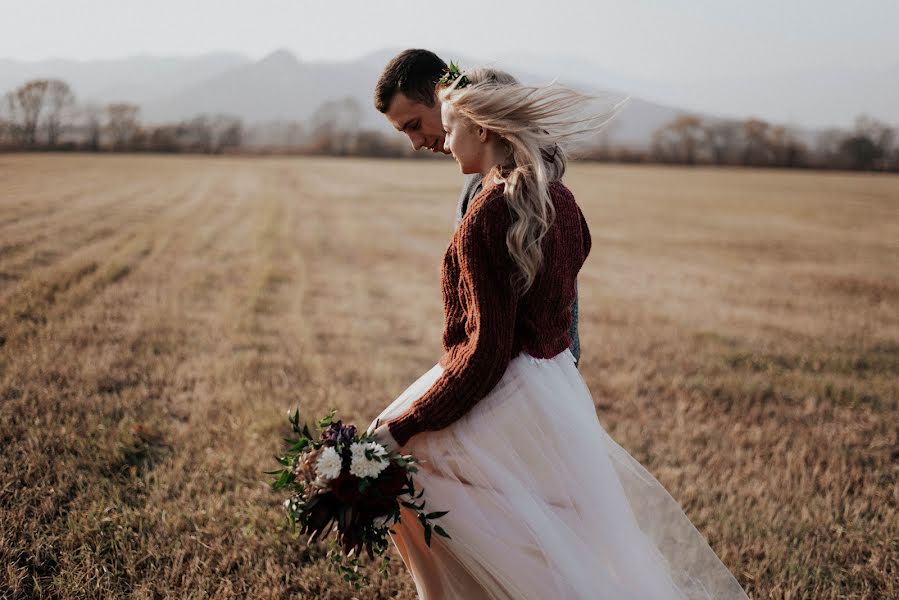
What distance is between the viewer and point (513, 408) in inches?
96.3

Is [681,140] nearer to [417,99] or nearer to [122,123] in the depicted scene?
[122,123]

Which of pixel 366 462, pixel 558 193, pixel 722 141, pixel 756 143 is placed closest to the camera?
pixel 366 462

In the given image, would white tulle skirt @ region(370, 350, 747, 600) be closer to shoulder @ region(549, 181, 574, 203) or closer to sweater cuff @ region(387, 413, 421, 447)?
sweater cuff @ region(387, 413, 421, 447)

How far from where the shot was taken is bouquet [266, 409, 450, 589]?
2.26 m

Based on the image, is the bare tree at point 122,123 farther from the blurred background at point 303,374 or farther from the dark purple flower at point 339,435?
the dark purple flower at point 339,435

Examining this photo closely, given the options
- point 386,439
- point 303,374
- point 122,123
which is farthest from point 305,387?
point 122,123

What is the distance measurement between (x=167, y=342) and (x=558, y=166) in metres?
5.86

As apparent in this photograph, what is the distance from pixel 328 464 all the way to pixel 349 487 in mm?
118

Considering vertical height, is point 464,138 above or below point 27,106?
below

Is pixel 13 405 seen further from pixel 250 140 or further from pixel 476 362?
pixel 250 140

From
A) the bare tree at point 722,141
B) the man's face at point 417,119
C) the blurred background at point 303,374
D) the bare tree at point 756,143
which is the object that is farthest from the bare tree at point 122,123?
the bare tree at point 756,143

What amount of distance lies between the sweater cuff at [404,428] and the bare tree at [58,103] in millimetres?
14448

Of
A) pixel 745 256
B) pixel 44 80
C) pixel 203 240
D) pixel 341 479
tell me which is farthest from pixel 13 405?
pixel 745 256

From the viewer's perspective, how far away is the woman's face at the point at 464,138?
2.47m
